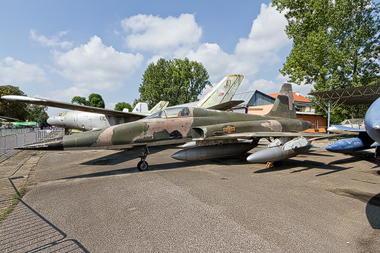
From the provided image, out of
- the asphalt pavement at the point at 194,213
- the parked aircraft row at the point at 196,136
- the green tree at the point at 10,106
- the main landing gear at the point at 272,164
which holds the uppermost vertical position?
the green tree at the point at 10,106

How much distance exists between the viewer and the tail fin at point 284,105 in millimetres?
12172

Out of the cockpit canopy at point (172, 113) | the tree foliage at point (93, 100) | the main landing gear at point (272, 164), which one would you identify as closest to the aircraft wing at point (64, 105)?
the cockpit canopy at point (172, 113)

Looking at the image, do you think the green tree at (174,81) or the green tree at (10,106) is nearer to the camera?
the green tree at (174,81)

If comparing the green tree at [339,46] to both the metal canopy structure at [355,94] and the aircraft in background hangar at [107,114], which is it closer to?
the metal canopy structure at [355,94]

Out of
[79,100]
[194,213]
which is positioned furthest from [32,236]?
[79,100]

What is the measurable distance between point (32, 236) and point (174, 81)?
42.5 m

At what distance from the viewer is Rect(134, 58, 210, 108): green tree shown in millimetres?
42531

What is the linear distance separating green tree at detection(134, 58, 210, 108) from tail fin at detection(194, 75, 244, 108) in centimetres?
2734

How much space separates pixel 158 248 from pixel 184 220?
3.07 ft

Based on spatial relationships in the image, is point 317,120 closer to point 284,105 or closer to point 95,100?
point 284,105

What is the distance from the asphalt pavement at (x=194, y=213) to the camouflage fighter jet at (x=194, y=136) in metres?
1.14

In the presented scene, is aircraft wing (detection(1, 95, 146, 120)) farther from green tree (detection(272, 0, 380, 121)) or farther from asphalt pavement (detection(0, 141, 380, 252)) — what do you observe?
green tree (detection(272, 0, 380, 121))

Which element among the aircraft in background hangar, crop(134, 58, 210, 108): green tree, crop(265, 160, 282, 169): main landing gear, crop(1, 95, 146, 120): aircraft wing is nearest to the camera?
crop(265, 160, 282, 169): main landing gear

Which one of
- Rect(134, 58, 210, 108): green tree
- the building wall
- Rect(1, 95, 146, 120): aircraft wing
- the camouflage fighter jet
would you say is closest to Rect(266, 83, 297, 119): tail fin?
the camouflage fighter jet
